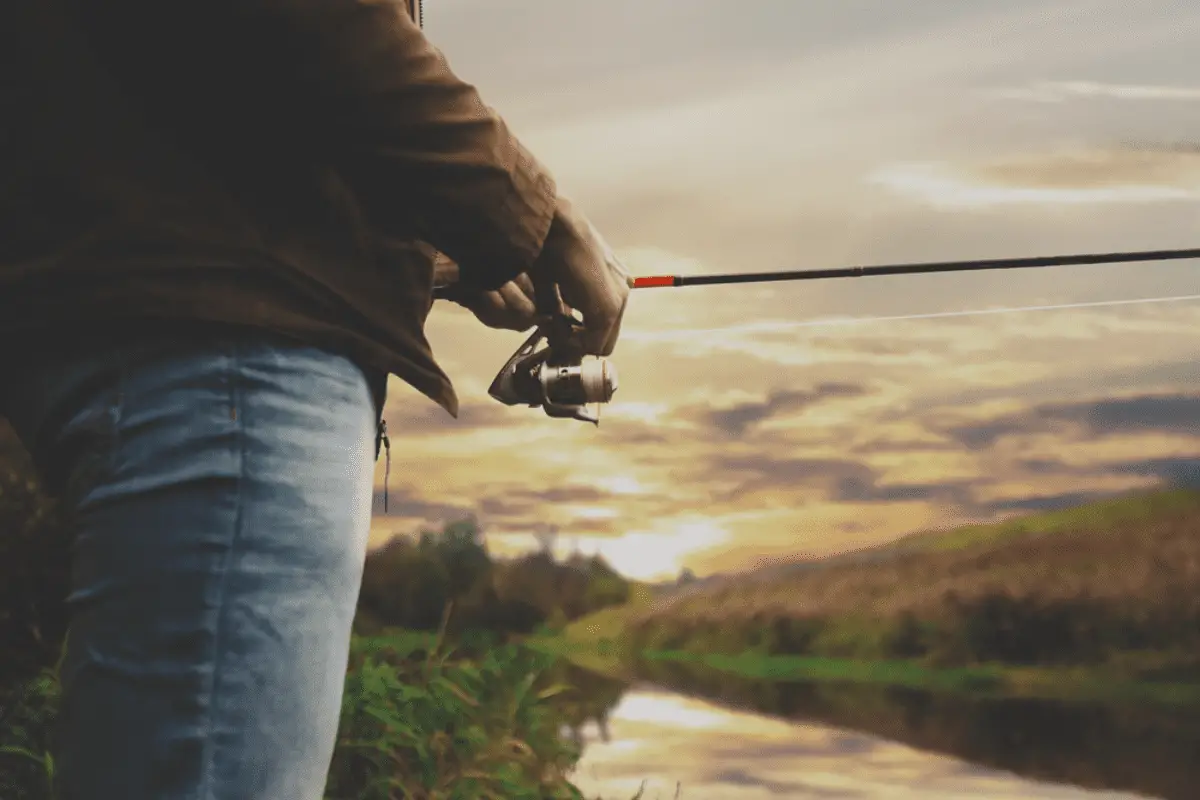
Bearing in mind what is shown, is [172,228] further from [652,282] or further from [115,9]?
[652,282]

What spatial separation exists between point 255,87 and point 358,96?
0.07 meters

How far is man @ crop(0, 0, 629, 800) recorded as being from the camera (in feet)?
2.94

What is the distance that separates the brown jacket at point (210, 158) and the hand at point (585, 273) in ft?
0.50

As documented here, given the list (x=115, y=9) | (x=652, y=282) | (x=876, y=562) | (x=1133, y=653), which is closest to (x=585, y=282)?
(x=115, y=9)

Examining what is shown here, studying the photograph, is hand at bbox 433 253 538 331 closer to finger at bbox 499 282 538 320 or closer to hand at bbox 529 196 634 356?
finger at bbox 499 282 538 320

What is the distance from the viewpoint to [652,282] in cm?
198

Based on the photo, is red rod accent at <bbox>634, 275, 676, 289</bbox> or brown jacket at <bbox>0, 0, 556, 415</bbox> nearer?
brown jacket at <bbox>0, 0, 556, 415</bbox>

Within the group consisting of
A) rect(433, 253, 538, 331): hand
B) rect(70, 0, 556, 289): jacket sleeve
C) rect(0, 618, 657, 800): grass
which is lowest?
rect(0, 618, 657, 800): grass

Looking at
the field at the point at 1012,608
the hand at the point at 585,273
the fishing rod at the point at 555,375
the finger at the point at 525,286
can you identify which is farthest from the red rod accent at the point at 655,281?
the field at the point at 1012,608

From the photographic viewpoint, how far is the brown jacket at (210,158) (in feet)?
3.04

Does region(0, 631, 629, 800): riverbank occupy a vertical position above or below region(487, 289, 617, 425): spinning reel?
below

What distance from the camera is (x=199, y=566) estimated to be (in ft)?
2.92

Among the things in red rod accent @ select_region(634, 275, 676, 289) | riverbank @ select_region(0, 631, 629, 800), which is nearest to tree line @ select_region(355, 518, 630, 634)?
riverbank @ select_region(0, 631, 629, 800)

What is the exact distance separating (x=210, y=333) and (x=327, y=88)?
7.0 inches
